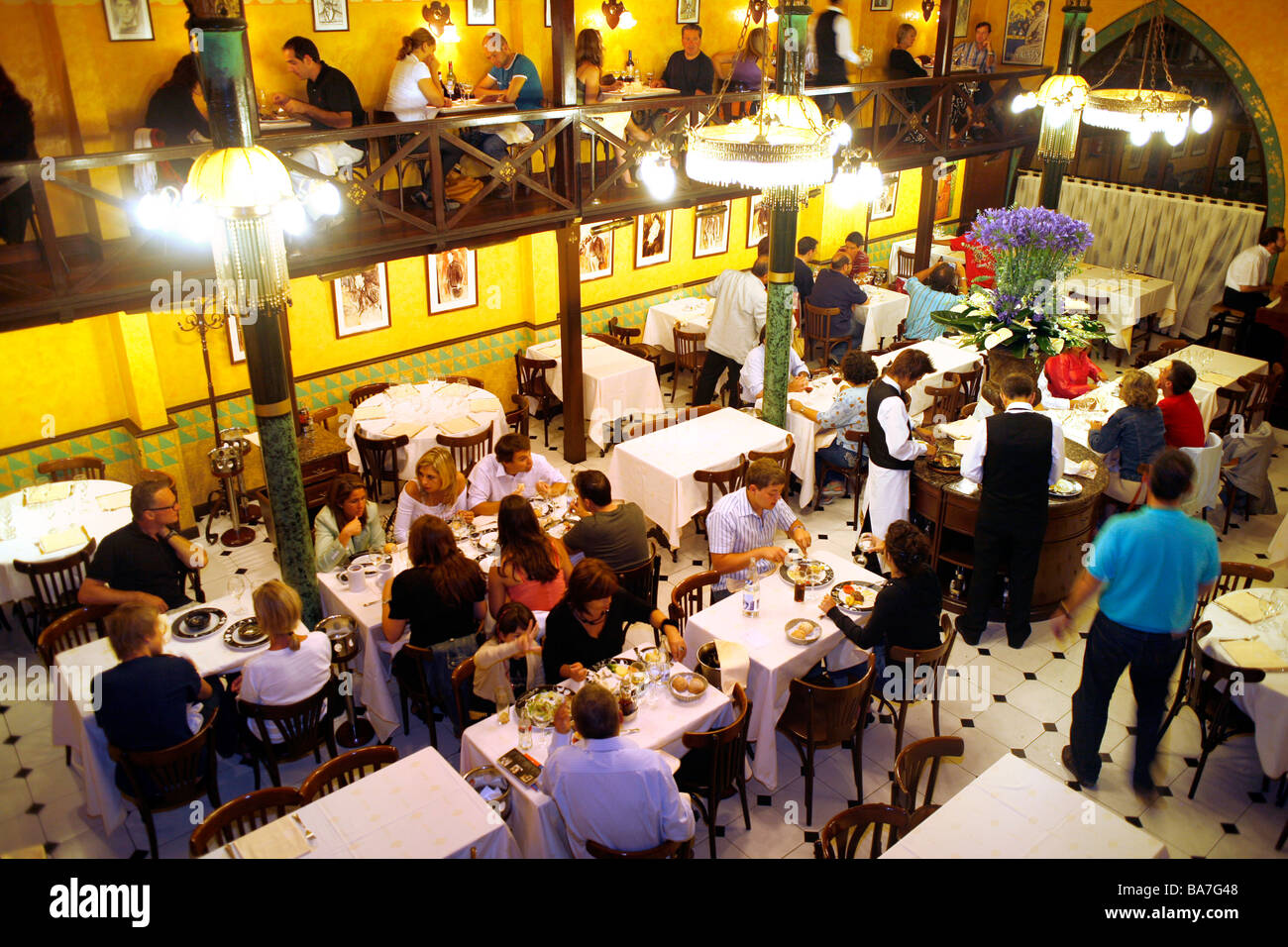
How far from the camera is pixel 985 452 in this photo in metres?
6.57

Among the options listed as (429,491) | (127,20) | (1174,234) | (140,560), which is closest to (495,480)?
(429,491)

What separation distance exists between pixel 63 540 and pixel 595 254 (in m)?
6.86

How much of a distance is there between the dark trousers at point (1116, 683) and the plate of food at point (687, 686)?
7.30ft

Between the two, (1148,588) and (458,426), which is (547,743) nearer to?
(1148,588)

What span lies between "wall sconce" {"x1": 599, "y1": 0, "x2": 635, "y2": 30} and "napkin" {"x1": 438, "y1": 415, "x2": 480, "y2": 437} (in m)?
4.87

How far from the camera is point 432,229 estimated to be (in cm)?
783

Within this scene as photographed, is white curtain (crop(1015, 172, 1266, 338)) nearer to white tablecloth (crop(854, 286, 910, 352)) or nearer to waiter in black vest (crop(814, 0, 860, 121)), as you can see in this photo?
white tablecloth (crop(854, 286, 910, 352))

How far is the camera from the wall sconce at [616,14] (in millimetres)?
10477

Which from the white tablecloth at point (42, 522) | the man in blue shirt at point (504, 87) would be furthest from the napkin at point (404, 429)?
the man in blue shirt at point (504, 87)

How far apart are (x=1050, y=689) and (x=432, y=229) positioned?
5.85 meters

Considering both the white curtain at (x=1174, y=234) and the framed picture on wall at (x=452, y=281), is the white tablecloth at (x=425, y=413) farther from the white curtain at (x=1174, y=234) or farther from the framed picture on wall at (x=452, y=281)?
the white curtain at (x=1174, y=234)

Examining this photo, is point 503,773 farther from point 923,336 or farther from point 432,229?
point 923,336

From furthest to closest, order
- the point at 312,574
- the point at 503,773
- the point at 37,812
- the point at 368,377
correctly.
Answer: the point at 368,377 < the point at 312,574 < the point at 37,812 < the point at 503,773
